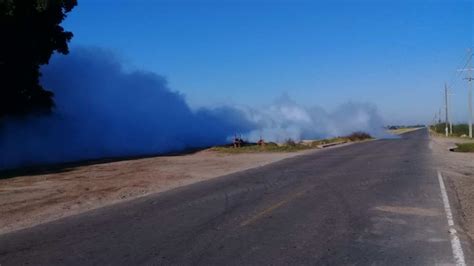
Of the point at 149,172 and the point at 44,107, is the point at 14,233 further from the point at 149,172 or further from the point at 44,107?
the point at 44,107

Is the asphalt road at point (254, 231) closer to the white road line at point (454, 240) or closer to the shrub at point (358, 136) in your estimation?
the white road line at point (454, 240)

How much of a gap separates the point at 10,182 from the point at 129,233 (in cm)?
1274

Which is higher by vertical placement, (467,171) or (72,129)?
(72,129)

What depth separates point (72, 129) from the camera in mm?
42156

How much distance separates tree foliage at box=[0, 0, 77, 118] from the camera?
2905 cm

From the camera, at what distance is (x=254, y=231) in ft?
32.4

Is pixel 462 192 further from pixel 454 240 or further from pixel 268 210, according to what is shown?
pixel 454 240

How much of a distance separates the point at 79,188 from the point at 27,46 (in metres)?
15.6

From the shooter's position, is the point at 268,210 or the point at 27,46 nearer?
the point at 268,210

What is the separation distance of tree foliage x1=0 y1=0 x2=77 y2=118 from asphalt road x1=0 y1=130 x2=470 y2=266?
1740cm

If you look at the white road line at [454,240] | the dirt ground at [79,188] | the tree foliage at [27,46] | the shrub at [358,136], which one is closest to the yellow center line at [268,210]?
the white road line at [454,240]

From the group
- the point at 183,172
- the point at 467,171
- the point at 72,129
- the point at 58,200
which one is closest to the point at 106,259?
the point at 58,200

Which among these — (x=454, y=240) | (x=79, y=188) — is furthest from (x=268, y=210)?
(x=79, y=188)

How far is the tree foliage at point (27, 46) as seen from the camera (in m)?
29.0
